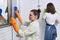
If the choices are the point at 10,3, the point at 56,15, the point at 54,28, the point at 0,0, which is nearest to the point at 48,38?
the point at 54,28

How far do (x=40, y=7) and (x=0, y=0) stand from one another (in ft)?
3.80

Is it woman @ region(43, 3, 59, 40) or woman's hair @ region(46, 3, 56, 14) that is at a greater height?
woman's hair @ region(46, 3, 56, 14)

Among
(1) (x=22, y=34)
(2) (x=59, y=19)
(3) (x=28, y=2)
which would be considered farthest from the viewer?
(2) (x=59, y=19)

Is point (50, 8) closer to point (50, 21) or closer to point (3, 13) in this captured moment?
point (50, 21)

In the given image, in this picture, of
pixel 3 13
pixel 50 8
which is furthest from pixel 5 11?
pixel 50 8

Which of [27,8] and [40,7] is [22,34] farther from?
[40,7]

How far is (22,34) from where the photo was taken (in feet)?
8.04

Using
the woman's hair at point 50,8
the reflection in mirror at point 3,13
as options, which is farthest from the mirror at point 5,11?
the woman's hair at point 50,8

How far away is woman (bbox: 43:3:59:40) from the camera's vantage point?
141 inches

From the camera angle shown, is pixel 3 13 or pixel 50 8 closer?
pixel 3 13

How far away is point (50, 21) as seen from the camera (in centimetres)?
361

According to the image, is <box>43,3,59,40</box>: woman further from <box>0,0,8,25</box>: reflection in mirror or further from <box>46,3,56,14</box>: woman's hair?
<box>0,0,8,25</box>: reflection in mirror

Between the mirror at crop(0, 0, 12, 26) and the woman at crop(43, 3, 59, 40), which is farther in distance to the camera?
the woman at crop(43, 3, 59, 40)

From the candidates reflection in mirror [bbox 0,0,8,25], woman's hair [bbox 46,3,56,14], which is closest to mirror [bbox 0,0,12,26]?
reflection in mirror [bbox 0,0,8,25]
